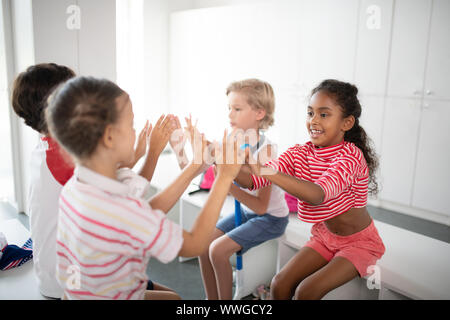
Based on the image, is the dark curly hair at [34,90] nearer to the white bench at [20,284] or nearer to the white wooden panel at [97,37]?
the white bench at [20,284]

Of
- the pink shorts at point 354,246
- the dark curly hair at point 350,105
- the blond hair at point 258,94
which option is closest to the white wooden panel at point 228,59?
the blond hair at point 258,94

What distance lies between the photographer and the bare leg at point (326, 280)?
51.4 inches

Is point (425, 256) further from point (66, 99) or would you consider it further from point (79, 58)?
point (79, 58)

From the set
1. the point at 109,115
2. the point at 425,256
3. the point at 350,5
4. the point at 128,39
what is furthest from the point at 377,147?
the point at 128,39

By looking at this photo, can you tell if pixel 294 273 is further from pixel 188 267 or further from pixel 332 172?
pixel 188 267

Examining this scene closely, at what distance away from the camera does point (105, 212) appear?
91cm

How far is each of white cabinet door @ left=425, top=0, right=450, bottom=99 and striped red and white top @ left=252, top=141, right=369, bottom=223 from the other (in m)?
2.01

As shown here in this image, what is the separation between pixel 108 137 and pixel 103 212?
0.62 feet

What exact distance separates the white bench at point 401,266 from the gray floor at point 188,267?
1.81 ft

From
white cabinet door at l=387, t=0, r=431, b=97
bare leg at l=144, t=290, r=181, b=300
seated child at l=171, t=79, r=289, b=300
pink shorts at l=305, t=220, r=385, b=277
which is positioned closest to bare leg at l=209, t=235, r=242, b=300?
seated child at l=171, t=79, r=289, b=300

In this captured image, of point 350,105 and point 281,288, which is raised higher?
point 350,105

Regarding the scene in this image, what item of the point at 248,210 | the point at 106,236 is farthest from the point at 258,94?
the point at 106,236

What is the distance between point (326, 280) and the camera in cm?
132
